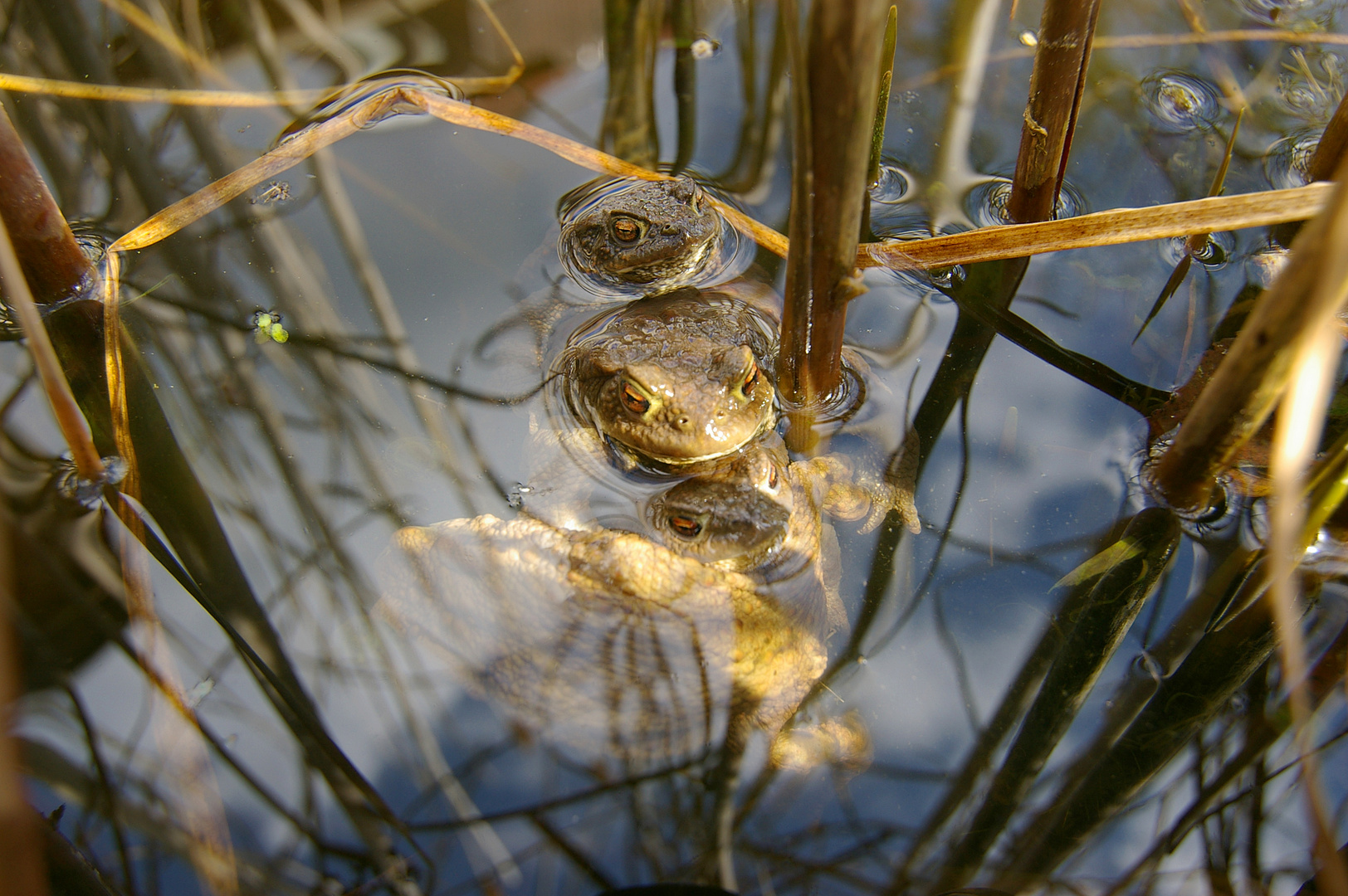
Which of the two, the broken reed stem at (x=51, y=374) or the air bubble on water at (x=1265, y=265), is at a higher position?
the air bubble on water at (x=1265, y=265)

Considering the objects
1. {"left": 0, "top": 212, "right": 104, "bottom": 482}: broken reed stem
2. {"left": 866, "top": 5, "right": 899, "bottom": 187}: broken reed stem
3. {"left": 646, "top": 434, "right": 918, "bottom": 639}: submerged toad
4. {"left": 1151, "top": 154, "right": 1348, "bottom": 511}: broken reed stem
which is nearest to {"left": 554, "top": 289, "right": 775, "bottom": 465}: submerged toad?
{"left": 646, "top": 434, "right": 918, "bottom": 639}: submerged toad

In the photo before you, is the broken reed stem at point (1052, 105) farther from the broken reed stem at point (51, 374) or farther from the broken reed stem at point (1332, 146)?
the broken reed stem at point (51, 374)

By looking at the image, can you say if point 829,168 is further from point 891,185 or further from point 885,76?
point 891,185

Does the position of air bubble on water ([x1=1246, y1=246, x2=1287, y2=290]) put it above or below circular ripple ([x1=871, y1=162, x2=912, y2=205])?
below

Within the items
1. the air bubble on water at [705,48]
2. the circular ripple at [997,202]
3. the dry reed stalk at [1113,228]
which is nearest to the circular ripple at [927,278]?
the circular ripple at [997,202]

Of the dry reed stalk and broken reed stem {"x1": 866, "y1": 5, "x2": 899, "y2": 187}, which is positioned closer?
the dry reed stalk

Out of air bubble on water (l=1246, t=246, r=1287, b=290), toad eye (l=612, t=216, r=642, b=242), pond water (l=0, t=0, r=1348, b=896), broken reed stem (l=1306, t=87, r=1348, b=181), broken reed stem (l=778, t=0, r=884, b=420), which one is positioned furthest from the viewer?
toad eye (l=612, t=216, r=642, b=242)

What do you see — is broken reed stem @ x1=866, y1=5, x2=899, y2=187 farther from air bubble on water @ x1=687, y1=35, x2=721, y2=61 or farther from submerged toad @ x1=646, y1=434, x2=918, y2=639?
air bubble on water @ x1=687, y1=35, x2=721, y2=61

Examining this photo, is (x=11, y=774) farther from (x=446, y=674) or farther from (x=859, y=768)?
(x=859, y=768)
